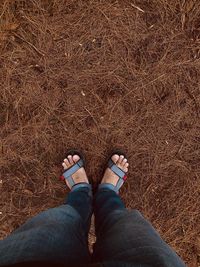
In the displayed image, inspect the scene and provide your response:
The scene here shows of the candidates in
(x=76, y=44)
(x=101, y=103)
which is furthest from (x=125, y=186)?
(x=76, y=44)

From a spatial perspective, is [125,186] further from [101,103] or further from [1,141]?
[1,141]

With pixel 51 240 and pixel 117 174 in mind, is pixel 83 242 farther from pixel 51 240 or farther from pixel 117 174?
pixel 117 174

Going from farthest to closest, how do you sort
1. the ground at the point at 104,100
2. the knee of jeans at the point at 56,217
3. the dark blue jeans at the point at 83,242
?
the ground at the point at 104,100 → the knee of jeans at the point at 56,217 → the dark blue jeans at the point at 83,242

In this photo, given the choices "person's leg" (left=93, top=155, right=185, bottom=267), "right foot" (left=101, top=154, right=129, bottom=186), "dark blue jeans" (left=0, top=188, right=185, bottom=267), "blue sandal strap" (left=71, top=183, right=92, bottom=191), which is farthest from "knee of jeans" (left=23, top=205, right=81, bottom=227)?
"right foot" (left=101, top=154, right=129, bottom=186)

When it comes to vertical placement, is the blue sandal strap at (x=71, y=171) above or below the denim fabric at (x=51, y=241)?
below

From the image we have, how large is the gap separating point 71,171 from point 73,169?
19mm

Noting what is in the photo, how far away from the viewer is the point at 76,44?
7.34 feet

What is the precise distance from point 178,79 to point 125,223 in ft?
3.38

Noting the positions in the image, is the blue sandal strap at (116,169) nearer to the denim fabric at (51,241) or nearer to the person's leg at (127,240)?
the person's leg at (127,240)

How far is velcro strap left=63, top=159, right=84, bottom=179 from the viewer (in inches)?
89.7

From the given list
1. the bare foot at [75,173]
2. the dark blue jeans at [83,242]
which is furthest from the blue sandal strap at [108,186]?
the dark blue jeans at [83,242]

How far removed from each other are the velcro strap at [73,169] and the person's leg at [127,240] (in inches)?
13.0

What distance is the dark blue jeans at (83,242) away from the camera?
1.36 meters

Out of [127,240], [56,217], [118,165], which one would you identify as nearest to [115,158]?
[118,165]
